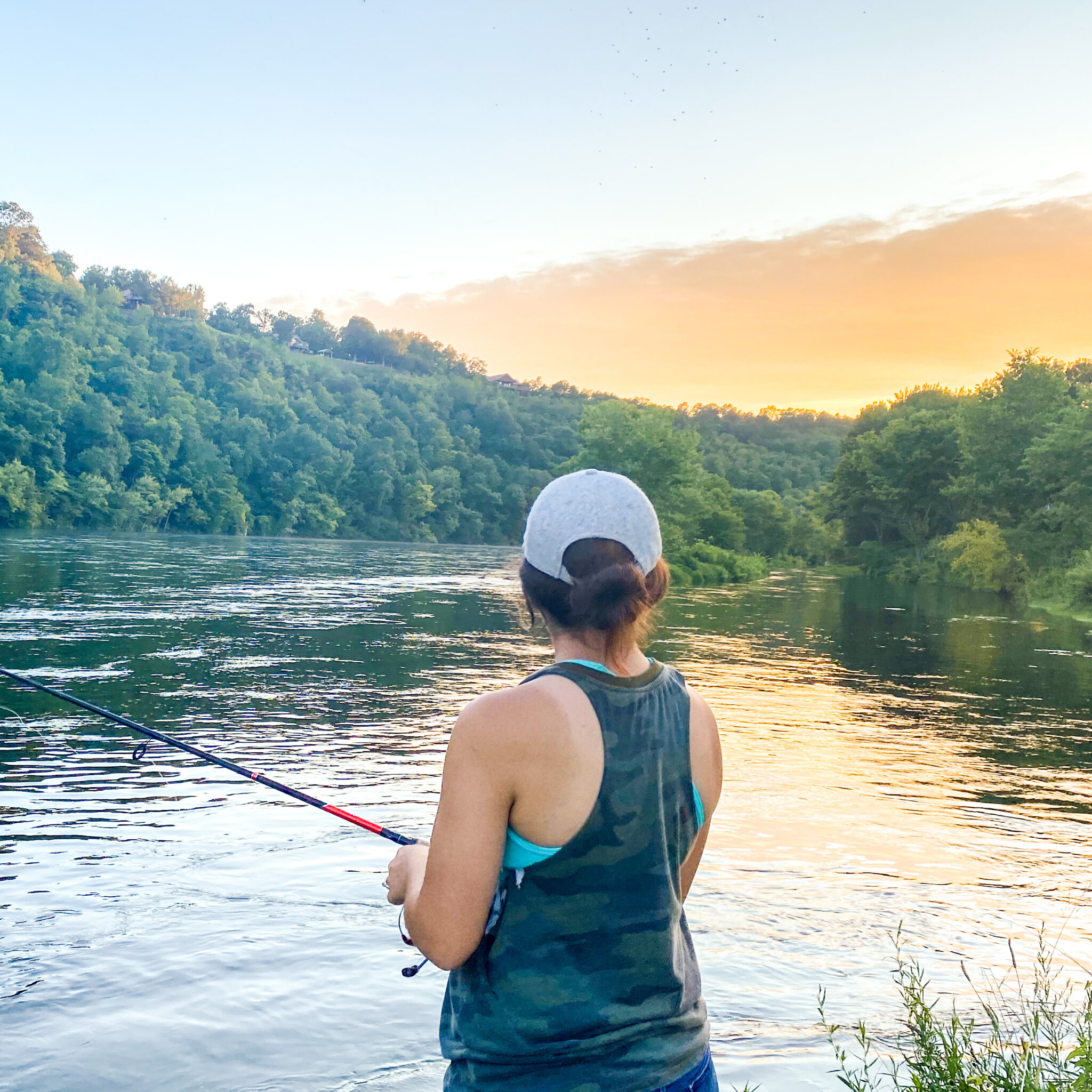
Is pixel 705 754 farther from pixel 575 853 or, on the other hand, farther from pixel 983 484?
pixel 983 484

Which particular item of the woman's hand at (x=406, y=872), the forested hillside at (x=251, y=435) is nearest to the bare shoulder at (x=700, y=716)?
the woman's hand at (x=406, y=872)

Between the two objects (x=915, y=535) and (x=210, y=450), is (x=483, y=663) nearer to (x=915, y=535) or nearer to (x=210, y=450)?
(x=915, y=535)

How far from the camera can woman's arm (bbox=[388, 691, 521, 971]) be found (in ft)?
5.83

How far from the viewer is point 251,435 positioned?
99.6 metres

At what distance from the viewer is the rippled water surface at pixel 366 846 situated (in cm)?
496

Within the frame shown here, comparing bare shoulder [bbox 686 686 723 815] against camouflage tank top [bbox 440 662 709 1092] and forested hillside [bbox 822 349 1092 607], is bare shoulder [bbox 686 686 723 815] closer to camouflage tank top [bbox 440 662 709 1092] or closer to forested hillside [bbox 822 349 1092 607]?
camouflage tank top [bbox 440 662 709 1092]

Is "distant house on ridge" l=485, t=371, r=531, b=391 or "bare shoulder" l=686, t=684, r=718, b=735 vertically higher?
"distant house on ridge" l=485, t=371, r=531, b=391

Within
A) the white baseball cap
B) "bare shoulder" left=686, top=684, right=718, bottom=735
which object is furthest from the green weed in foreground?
the white baseball cap

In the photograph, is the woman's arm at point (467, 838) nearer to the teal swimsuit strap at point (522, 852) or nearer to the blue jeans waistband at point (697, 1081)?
the teal swimsuit strap at point (522, 852)

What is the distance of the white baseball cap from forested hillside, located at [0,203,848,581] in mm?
60529

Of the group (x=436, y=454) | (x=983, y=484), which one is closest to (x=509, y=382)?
(x=436, y=454)

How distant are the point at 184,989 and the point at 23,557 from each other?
36.5 meters

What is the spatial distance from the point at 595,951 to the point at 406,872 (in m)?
0.36

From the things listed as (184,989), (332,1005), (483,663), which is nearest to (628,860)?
(332,1005)
